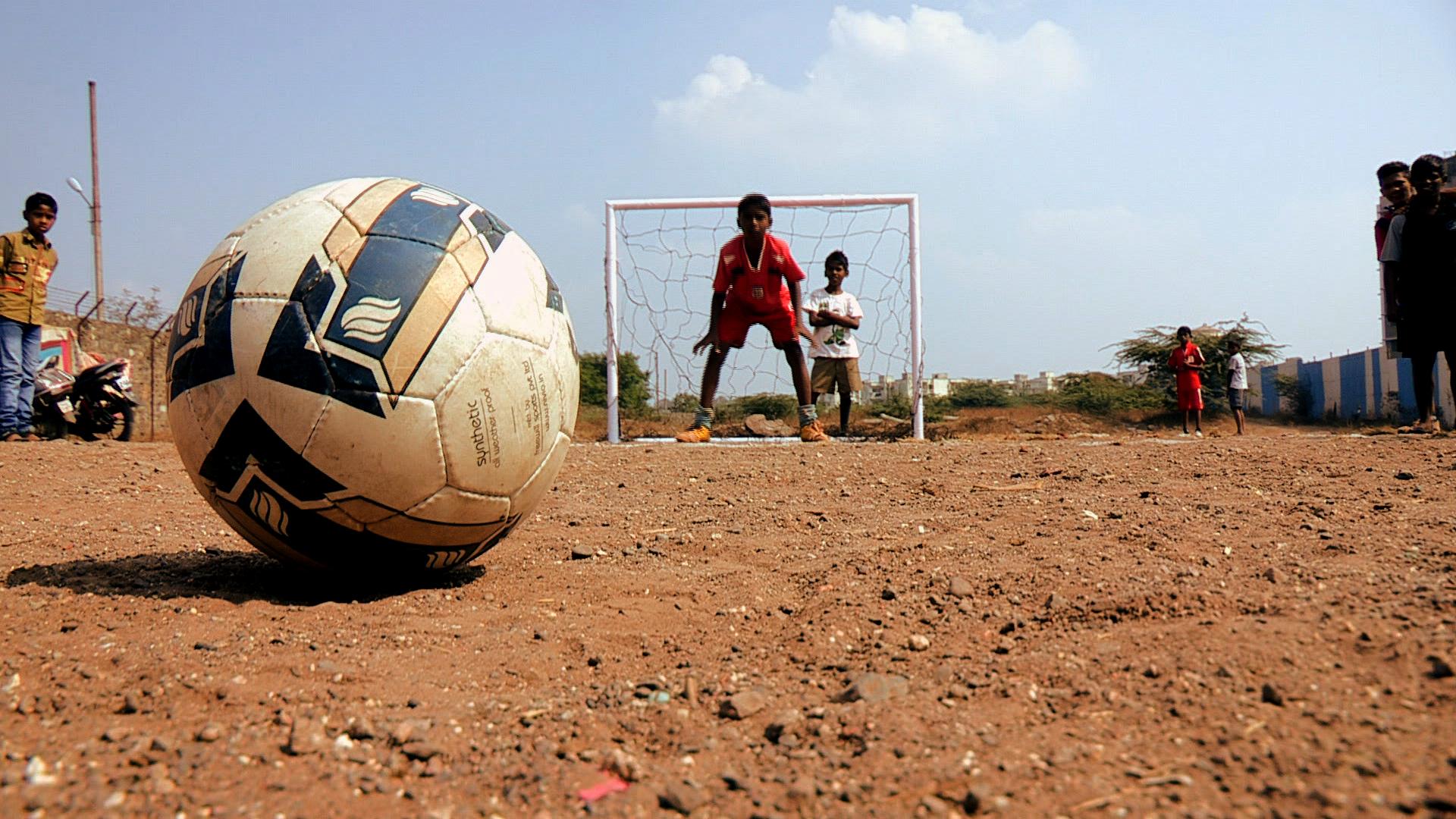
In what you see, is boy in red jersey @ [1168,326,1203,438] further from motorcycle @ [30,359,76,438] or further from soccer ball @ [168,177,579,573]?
motorcycle @ [30,359,76,438]

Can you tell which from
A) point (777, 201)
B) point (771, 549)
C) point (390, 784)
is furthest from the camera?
point (777, 201)

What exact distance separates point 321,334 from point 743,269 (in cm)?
511

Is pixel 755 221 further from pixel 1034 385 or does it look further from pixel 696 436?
pixel 1034 385

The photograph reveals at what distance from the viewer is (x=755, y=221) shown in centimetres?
713

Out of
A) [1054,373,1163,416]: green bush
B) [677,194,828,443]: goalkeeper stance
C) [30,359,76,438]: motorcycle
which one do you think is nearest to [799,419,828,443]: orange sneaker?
[677,194,828,443]: goalkeeper stance

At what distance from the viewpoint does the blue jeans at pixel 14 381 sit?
6.75 metres

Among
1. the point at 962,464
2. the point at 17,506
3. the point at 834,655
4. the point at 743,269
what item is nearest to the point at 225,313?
the point at 834,655

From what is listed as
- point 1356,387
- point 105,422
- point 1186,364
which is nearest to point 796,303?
point 1186,364

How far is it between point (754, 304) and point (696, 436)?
115cm

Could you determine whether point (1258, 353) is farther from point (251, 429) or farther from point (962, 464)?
point (251, 429)

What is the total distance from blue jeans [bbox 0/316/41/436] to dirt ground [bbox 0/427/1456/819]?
153 inches

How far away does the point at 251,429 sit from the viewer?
2506 mm

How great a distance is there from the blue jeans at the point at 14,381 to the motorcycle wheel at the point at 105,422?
245 cm

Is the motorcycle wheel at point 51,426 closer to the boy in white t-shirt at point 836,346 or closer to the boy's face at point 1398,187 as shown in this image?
the boy in white t-shirt at point 836,346
